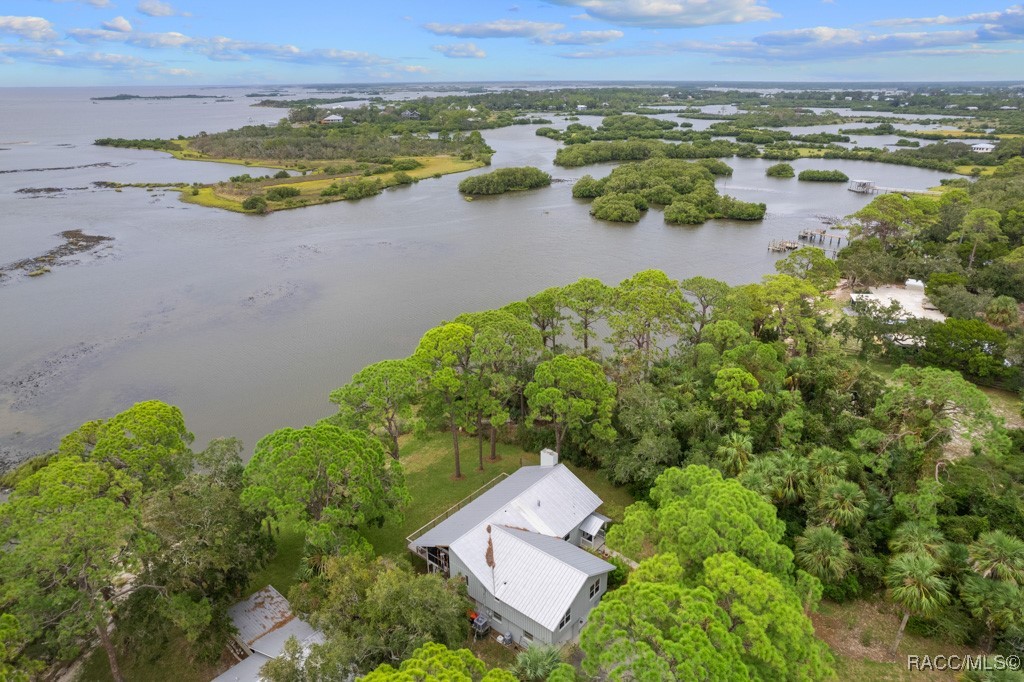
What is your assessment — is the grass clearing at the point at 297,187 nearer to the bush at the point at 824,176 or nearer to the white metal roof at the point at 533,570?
the bush at the point at 824,176

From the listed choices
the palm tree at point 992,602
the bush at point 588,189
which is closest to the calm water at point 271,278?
the bush at point 588,189

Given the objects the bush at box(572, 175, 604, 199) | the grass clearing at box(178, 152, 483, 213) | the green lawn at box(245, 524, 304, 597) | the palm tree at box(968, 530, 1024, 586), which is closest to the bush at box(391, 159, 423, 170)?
the grass clearing at box(178, 152, 483, 213)

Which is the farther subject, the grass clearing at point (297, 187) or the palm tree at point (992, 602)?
the grass clearing at point (297, 187)

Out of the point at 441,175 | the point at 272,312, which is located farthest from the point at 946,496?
the point at 441,175

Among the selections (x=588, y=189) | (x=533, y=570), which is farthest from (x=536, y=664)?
(x=588, y=189)

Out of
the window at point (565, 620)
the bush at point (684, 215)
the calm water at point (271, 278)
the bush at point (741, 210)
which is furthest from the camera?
the bush at point (741, 210)

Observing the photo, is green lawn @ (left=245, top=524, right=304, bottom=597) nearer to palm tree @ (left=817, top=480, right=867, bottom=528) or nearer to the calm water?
the calm water

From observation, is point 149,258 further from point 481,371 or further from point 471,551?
point 471,551
